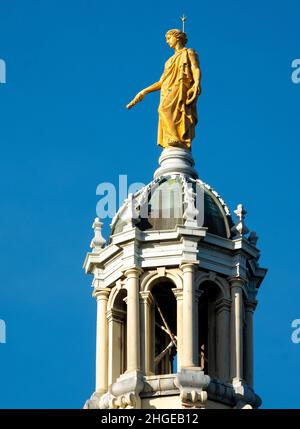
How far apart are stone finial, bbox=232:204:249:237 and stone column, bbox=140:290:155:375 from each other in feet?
12.4

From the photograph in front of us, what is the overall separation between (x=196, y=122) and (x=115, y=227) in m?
5.35

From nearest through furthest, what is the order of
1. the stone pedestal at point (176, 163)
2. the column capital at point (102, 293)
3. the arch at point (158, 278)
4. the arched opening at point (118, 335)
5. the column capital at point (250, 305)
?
the arch at point (158, 278) → the arched opening at point (118, 335) → the column capital at point (102, 293) → the column capital at point (250, 305) → the stone pedestal at point (176, 163)

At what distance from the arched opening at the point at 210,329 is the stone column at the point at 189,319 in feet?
4.22

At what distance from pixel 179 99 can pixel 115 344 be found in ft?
30.2

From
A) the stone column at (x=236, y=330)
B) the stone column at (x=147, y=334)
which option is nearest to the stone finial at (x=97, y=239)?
the stone column at (x=147, y=334)

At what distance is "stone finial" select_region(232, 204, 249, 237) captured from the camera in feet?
360

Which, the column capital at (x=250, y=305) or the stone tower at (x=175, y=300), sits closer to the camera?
the stone tower at (x=175, y=300)

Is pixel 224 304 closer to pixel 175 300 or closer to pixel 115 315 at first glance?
pixel 175 300

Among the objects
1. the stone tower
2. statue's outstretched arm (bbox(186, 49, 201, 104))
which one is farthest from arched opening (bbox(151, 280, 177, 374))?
statue's outstretched arm (bbox(186, 49, 201, 104))

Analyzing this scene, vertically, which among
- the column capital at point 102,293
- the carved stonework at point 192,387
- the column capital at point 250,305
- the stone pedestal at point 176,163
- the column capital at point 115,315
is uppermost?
the stone pedestal at point 176,163

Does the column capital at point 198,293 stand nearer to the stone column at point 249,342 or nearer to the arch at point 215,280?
the arch at point 215,280

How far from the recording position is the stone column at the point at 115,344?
109 meters
